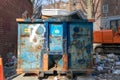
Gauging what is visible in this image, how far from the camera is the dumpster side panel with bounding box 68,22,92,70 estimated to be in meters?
9.44

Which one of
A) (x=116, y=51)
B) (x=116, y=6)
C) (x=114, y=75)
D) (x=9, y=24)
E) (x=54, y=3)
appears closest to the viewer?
(x=114, y=75)

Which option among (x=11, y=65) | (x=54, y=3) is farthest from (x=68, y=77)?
(x=54, y=3)

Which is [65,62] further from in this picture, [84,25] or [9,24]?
[9,24]

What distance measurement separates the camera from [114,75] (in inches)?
423

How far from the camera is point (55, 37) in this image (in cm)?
952

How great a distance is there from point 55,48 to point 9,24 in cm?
563

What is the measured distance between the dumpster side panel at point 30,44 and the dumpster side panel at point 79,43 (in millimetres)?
919

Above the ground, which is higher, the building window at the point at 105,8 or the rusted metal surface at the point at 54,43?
the building window at the point at 105,8

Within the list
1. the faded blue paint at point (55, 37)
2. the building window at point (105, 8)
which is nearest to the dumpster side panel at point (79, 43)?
the faded blue paint at point (55, 37)

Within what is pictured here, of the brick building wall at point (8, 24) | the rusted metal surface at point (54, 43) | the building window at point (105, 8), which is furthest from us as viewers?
the building window at point (105, 8)

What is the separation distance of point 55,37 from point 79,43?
2.61 feet

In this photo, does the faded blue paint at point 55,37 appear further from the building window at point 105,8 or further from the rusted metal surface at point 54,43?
the building window at point 105,8

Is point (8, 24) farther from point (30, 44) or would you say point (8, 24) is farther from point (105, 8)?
point (105, 8)

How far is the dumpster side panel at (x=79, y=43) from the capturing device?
9.44 m
